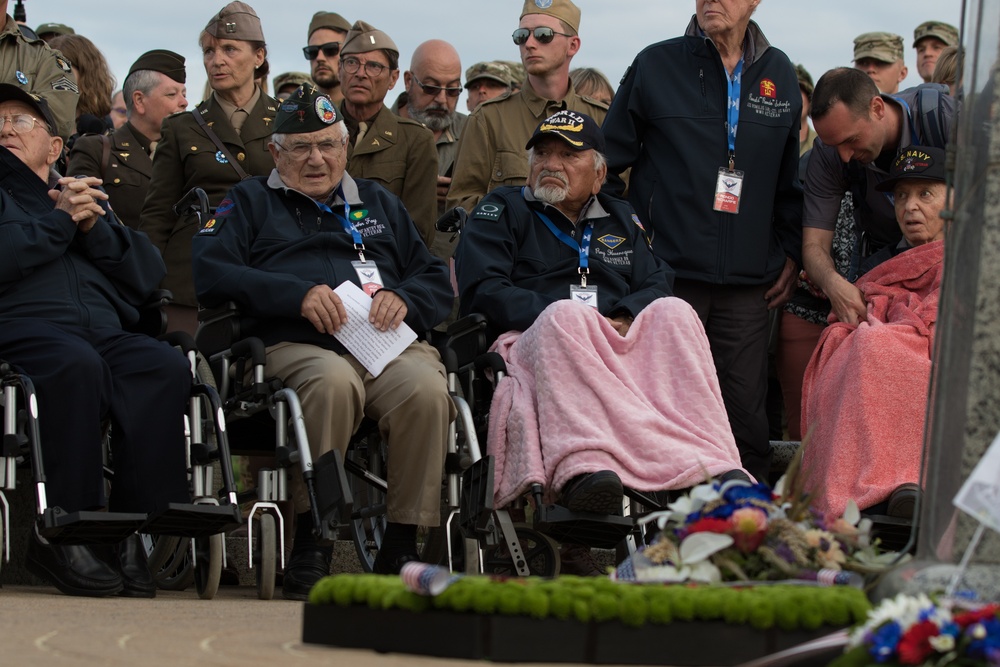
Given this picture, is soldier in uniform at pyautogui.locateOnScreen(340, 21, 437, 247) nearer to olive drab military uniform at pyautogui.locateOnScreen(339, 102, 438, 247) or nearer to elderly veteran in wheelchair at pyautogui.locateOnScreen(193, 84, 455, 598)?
olive drab military uniform at pyautogui.locateOnScreen(339, 102, 438, 247)

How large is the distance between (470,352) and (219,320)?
3.13ft

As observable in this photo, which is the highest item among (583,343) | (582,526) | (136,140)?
(136,140)

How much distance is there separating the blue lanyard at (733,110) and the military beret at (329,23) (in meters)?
2.63

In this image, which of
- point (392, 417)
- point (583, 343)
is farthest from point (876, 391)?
point (392, 417)

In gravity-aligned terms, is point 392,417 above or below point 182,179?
below

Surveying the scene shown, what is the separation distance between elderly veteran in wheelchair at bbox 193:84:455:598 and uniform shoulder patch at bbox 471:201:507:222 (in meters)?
0.28

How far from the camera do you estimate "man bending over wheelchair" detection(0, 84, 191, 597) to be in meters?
5.32

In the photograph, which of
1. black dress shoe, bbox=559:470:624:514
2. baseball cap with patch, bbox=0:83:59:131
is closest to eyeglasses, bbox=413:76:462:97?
baseball cap with patch, bbox=0:83:59:131

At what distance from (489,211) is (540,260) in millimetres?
288

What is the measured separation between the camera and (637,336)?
19.8 ft

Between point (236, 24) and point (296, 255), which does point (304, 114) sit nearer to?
point (296, 255)

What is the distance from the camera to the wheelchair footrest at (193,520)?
521 cm

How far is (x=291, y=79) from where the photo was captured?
31.0 feet

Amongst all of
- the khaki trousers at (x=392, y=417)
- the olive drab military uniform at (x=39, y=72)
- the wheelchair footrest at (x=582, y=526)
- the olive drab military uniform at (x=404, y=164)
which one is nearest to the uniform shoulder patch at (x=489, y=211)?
the khaki trousers at (x=392, y=417)
